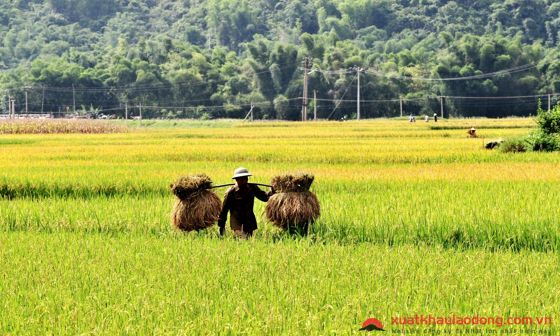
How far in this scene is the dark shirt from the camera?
873cm

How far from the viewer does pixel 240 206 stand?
28.7 ft

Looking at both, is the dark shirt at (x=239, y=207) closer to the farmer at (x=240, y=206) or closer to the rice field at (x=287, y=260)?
the farmer at (x=240, y=206)

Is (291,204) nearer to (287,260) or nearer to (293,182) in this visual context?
(293,182)

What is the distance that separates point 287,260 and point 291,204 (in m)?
1.71

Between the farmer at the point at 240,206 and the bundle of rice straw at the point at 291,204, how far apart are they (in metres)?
0.26

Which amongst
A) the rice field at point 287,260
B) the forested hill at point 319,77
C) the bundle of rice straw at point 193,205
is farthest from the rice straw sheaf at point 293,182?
the forested hill at point 319,77

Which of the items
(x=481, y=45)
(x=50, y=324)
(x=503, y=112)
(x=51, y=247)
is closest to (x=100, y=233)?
(x=51, y=247)

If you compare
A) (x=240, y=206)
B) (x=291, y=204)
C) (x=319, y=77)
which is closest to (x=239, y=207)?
(x=240, y=206)

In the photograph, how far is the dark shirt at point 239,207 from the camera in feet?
28.6

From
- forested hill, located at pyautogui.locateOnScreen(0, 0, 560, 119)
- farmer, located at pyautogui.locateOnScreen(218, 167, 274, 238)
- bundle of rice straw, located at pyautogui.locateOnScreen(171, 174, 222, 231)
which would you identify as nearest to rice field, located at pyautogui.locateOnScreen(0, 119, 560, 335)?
bundle of rice straw, located at pyautogui.locateOnScreen(171, 174, 222, 231)

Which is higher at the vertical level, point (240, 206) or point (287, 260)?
point (240, 206)

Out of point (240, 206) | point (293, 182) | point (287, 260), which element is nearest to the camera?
point (287, 260)

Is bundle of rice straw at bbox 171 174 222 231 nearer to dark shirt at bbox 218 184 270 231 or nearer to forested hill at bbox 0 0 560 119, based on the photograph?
dark shirt at bbox 218 184 270 231

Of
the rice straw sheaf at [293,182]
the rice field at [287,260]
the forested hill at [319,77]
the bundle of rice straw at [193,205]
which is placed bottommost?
the rice field at [287,260]
